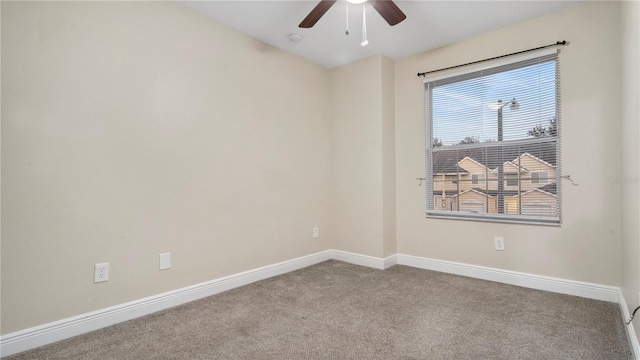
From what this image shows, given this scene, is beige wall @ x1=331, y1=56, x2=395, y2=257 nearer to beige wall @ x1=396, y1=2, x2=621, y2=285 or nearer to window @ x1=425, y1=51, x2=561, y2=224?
window @ x1=425, y1=51, x2=561, y2=224

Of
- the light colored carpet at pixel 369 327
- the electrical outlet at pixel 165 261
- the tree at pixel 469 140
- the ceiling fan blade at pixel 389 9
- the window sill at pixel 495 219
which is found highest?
the ceiling fan blade at pixel 389 9

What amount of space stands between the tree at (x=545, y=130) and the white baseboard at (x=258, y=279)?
1232mm

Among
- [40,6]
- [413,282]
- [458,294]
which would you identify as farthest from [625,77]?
[40,6]

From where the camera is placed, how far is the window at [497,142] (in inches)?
106

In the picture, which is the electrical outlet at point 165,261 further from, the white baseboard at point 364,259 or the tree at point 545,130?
the tree at point 545,130

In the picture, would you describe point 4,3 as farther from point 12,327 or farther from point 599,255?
point 599,255

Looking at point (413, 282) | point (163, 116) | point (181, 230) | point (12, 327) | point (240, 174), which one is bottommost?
point (413, 282)

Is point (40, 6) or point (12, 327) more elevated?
point (40, 6)

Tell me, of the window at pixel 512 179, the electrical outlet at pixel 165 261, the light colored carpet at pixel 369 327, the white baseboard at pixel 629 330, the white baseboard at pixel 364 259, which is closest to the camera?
the white baseboard at pixel 629 330

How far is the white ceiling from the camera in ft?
8.16

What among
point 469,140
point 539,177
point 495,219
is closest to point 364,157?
point 469,140

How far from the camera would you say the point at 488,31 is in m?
2.97

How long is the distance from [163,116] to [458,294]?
9.09 ft

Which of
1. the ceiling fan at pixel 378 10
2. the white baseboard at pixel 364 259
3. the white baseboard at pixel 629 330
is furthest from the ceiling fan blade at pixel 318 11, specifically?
the white baseboard at pixel 629 330
